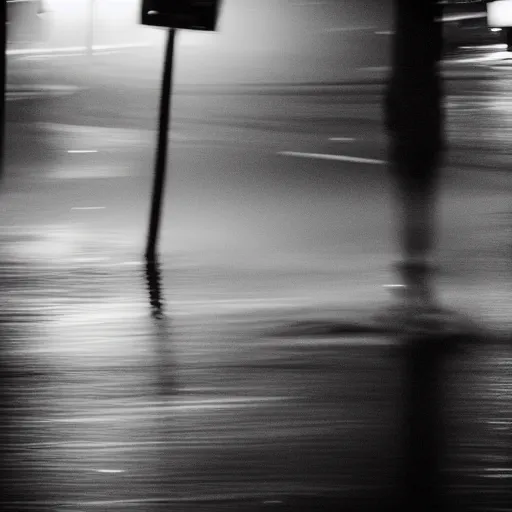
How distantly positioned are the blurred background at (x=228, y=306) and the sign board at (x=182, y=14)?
163 centimetres

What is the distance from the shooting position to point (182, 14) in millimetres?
10961

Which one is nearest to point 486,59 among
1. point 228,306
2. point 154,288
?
point 154,288

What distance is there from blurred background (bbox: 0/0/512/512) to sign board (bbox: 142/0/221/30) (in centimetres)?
163

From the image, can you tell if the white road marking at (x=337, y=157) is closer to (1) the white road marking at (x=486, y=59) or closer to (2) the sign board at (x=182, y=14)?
(2) the sign board at (x=182, y=14)

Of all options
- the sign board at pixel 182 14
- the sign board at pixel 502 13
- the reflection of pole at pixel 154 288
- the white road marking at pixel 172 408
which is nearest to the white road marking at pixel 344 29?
the sign board at pixel 502 13

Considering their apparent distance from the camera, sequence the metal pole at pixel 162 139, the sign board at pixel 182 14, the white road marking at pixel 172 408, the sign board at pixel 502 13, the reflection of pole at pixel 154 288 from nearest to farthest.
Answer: the white road marking at pixel 172 408 < the reflection of pole at pixel 154 288 < the sign board at pixel 182 14 < the metal pole at pixel 162 139 < the sign board at pixel 502 13

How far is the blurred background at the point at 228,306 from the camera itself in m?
5.87

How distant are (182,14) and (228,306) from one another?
2.78m

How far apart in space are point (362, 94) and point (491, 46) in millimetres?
13338

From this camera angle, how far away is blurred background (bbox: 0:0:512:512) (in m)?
5.87

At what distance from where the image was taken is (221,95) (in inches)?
1167

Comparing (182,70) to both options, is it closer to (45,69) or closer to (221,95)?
(45,69)

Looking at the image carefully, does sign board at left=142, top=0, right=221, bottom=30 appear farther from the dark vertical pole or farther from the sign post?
the dark vertical pole

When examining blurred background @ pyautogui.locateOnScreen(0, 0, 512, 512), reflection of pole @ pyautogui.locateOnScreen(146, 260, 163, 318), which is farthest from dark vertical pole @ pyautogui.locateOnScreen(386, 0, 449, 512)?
reflection of pole @ pyautogui.locateOnScreen(146, 260, 163, 318)
